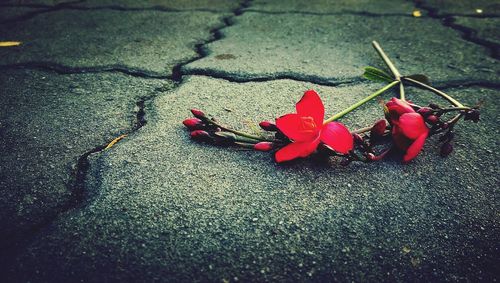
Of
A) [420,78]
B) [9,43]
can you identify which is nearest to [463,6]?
[420,78]

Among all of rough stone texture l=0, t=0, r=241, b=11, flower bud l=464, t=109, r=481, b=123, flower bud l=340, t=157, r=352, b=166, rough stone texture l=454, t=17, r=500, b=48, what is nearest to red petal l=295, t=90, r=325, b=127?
flower bud l=340, t=157, r=352, b=166

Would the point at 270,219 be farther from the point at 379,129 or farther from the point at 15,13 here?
the point at 15,13

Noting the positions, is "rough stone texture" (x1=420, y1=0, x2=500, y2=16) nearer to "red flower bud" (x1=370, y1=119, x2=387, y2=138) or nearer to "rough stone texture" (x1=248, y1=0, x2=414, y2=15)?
"rough stone texture" (x1=248, y1=0, x2=414, y2=15)

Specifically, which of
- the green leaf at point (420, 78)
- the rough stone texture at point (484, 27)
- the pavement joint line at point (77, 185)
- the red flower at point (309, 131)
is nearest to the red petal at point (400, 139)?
the red flower at point (309, 131)

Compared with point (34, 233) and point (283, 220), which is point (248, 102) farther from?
point (34, 233)

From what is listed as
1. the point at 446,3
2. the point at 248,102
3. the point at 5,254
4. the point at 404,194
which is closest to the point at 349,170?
the point at 404,194
